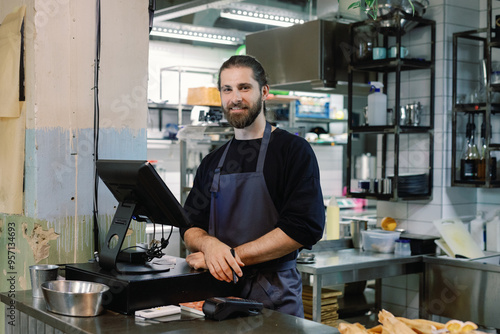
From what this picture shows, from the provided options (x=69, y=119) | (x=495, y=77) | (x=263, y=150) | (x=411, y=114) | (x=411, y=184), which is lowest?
(x=411, y=184)

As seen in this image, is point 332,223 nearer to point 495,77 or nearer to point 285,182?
point 495,77

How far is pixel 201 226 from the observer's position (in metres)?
2.63

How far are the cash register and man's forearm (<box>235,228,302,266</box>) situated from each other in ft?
0.50

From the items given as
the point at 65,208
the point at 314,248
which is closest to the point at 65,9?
the point at 65,208

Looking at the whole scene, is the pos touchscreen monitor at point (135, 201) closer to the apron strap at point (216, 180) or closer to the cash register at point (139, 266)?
the cash register at point (139, 266)

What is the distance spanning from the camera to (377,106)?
450cm

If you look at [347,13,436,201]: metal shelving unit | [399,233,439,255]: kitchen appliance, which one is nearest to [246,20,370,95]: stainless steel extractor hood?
[347,13,436,201]: metal shelving unit

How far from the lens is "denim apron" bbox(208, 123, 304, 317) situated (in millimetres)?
2402

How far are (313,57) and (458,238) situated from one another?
165 cm

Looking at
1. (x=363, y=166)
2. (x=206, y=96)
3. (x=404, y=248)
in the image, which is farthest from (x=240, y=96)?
(x=363, y=166)

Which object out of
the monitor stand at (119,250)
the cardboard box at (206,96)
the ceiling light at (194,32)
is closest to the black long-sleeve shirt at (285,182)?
the monitor stand at (119,250)

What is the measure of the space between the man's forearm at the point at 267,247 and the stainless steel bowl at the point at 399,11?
8.15 ft

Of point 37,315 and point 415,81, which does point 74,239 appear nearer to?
point 37,315

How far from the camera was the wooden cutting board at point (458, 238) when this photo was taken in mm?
4145
